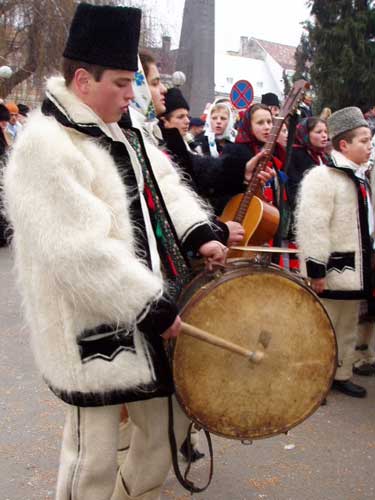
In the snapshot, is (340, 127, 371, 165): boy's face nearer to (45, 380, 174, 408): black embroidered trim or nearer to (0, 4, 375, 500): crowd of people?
(0, 4, 375, 500): crowd of people

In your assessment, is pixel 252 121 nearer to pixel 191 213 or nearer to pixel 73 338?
pixel 191 213

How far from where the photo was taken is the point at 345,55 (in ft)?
73.6

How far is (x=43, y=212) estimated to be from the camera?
1833 millimetres

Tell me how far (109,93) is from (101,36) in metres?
0.17

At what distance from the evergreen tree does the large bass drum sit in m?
21.4

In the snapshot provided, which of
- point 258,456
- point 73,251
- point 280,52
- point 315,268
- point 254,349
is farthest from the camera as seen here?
point 280,52

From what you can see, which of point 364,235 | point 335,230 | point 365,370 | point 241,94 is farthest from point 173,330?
point 241,94

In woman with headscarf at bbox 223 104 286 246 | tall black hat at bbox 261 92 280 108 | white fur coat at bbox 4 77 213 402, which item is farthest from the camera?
tall black hat at bbox 261 92 280 108

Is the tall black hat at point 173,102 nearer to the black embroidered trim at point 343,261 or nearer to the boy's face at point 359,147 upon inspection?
the boy's face at point 359,147

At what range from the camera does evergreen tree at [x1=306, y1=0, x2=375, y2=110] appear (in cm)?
2238

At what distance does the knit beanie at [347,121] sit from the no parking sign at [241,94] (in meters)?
5.40

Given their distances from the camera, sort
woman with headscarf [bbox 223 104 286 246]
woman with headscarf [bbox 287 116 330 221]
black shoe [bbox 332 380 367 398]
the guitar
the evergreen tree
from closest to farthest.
Answer: the guitar < black shoe [bbox 332 380 367 398] < woman with headscarf [bbox 223 104 286 246] < woman with headscarf [bbox 287 116 330 221] < the evergreen tree

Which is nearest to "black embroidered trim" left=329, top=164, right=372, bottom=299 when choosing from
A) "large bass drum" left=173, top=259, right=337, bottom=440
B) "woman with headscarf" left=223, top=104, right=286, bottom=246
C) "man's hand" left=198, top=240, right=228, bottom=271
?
"woman with headscarf" left=223, top=104, right=286, bottom=246

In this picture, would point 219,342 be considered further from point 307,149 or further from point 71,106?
point 307,149
